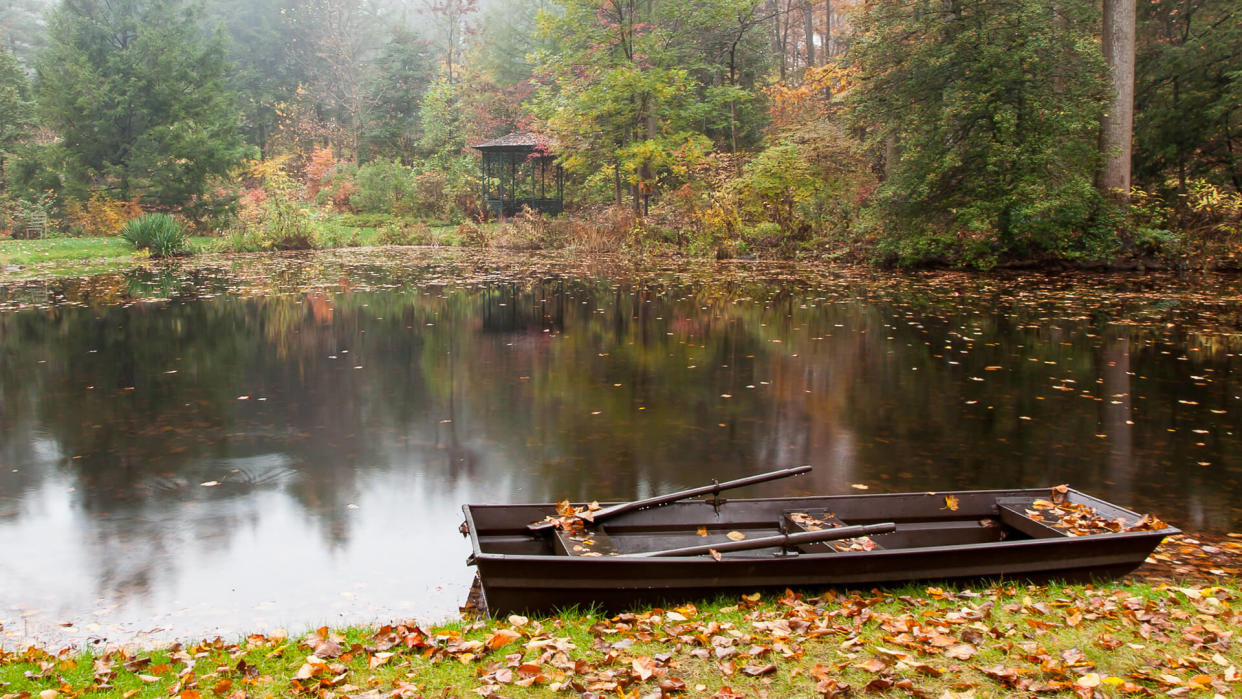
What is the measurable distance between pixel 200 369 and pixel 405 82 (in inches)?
1715

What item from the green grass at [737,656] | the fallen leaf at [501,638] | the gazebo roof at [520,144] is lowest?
the green grass at [737,656]

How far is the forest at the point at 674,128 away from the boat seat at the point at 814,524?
16.7 metres

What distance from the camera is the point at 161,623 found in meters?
4.42

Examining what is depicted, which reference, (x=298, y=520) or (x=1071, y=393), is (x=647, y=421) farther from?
(x=1071, y=393)

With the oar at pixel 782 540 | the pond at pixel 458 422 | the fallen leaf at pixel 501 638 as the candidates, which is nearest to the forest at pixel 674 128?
the pond at pixel 458 422

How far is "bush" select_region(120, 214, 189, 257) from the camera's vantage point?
26.8 meters

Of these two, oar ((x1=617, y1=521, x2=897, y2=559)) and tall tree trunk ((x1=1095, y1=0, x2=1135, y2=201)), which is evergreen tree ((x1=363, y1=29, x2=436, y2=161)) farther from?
oar ((x1=617, y1=521, x2=897, y2=559))

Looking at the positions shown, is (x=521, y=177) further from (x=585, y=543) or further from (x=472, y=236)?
(x=585, y=543)

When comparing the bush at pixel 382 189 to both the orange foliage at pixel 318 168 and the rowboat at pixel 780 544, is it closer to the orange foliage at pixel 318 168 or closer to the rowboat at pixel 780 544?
the orange foliage at pixel 318 168

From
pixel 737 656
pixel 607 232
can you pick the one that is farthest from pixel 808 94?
pixel 737 656

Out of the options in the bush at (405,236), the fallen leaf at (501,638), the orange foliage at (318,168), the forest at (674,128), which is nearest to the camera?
the fallen leaf at (501,638)

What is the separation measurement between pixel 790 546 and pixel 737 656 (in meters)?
1.10

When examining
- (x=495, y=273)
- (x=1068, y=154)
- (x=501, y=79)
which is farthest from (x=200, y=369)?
(x=501, y=79)

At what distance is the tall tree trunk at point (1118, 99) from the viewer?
20.5m
